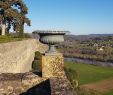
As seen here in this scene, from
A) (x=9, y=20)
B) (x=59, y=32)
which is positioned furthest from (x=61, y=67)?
(x=9, y=20)

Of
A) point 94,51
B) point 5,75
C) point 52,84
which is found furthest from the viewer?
point 94,51

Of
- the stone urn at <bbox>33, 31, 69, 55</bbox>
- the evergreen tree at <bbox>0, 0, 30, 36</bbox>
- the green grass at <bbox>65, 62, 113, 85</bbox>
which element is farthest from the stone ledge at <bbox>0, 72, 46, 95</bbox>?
the green grass at <bbox>65, 62, 113, 85</bbox>

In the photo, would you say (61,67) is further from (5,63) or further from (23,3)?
(23,3)

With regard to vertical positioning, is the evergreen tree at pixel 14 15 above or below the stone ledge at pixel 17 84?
above

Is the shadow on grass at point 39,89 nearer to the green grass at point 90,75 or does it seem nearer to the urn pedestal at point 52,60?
the urn pedestal at point 52,60

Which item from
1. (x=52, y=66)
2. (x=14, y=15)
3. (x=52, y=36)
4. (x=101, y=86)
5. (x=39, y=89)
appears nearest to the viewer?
(x=52, y=36)

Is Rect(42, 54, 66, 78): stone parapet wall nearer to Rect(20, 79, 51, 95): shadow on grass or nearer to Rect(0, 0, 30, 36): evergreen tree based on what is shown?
Rect(20, 79, 51, 95): shadow on grass

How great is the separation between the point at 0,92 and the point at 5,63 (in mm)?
7917

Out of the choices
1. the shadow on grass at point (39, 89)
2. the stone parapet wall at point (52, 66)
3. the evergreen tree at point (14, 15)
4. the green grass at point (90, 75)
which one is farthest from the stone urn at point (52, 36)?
the green grass at point (90, 75)

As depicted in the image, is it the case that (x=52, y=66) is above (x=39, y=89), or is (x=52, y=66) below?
above

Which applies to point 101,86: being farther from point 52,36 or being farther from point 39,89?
point 52,36

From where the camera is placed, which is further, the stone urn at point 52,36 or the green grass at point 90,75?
the green grass at point 90,75

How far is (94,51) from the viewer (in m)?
123

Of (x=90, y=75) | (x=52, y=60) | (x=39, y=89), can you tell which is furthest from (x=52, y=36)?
(x=90, y=75)
